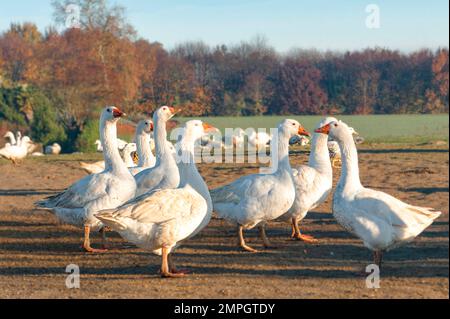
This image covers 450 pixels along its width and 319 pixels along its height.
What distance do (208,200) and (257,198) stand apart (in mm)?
913

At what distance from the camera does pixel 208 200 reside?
289 inches

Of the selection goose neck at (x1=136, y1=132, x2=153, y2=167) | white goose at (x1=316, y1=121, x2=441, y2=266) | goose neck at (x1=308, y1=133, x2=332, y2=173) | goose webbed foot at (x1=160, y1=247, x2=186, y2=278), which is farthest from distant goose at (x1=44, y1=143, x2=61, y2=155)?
white goose at (x1=316, y1=121, x2=441, y2=266)

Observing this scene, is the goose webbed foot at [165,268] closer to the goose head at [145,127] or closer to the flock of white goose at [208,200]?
the flock of white goose at [208,200]

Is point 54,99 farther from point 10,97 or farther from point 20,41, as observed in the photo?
point 20,41

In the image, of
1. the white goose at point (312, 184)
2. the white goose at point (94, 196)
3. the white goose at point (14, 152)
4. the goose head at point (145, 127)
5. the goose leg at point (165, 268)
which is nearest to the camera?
the goose leg at point (165, 268)

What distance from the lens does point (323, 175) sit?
9031mm

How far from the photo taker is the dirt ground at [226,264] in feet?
21.0

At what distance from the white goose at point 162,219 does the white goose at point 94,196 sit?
131cm

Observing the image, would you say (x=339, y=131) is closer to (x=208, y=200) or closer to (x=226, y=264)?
(x=208, y=200)

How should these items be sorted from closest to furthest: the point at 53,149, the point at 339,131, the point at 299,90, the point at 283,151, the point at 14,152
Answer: the point at 339,131
the point at 283,151
the point at 14,152
the point at 299,90
the point at 53,149

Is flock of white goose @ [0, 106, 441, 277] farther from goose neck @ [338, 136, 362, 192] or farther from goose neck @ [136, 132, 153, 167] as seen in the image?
goose neck @ [136, 132, 153, 167]

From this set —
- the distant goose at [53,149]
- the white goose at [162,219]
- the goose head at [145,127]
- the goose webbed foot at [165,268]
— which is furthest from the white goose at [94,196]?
the distant goose at [53,149]

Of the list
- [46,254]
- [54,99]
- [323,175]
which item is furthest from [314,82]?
[46,254]

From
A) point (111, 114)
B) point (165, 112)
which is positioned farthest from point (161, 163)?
point (111, 114)
